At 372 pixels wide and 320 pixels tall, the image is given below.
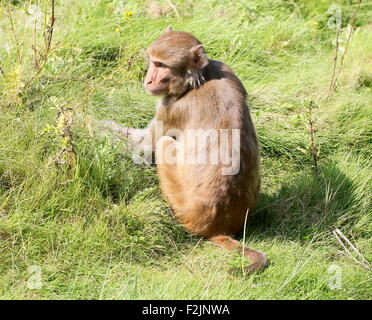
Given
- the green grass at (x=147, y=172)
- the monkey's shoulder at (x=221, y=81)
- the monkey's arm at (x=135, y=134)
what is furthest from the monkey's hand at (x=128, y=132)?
the monkey's shoulder at (x=221, y=81)

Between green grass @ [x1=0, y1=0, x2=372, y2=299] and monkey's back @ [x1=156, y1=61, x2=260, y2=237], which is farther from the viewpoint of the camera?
monkey's back @ [x1=156, y1=61, x2=260, y2=237]

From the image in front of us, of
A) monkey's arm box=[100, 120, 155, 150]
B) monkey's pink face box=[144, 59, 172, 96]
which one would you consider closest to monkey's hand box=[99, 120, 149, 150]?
monkey's arm box=[100, 120, 155, 150]

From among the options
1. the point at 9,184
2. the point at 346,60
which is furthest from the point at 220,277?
the point at 346,60

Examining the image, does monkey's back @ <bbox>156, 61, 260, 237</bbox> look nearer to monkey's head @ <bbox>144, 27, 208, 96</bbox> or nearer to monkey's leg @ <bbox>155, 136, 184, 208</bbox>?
monkey's leg @ <bbox>155, 136, 184, 208</bbox>

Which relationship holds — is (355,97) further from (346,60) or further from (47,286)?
(47,286)

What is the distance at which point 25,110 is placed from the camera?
627 cm

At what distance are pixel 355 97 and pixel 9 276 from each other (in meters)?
4.96

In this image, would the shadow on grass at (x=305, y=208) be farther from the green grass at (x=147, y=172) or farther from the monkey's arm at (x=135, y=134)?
the monkey's arm at (x=135, y=134)

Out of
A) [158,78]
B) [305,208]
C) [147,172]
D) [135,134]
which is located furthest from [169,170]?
[305,208]

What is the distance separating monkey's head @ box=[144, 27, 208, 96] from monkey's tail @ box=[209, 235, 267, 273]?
4.91 ft

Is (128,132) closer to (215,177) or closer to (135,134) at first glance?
(135,134)

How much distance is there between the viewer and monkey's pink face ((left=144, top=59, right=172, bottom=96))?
603 cm

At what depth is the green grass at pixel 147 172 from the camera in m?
5.13

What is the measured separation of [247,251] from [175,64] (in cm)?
192
